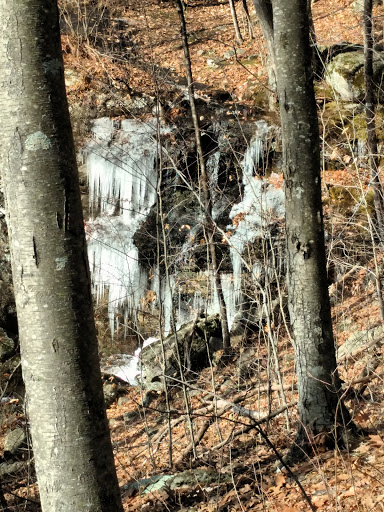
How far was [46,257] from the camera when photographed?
1.87 meters

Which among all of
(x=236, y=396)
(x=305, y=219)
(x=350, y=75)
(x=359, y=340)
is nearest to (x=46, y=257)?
(x=305, y=219)

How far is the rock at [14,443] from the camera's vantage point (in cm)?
827

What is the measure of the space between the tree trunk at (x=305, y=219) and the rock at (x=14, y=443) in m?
5.40

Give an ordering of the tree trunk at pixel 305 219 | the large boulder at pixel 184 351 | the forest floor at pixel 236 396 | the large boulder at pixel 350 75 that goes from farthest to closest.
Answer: the large boulder at pixel 350 75, the large boulder at pixel 184 351, the tree trunk at pixel 305 219, the forest floor at pixel 236 396

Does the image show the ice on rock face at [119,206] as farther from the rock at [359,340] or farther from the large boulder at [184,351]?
the rock at [359,340]

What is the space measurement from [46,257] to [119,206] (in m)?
10.8

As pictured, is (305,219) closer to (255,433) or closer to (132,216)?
(255,433)

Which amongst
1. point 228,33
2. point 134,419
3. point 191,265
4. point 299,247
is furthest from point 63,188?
point 228,33

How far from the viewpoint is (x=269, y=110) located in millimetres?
13977

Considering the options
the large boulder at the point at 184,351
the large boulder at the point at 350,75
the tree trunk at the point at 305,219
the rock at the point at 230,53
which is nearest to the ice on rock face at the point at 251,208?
the large boulder at the point at 184,351

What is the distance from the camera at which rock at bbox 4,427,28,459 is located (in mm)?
8273

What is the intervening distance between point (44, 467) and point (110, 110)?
1411cm

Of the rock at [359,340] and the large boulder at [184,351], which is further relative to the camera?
the large boulder at [184,351]

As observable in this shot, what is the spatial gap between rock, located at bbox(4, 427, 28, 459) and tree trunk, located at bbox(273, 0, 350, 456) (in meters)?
5.40
